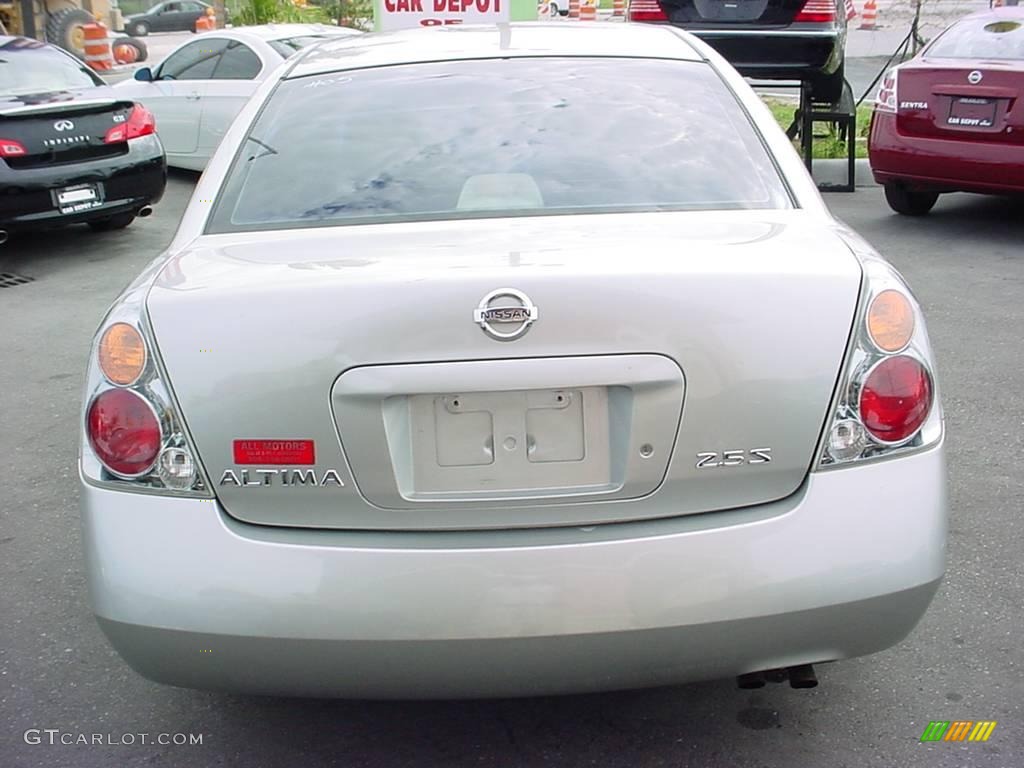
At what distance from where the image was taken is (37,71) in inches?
352

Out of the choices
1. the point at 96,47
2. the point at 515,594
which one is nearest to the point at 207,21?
the point at 96,47

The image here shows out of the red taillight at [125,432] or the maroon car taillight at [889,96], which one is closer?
the red taillight at [125,432]

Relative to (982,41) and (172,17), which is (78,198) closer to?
(982,41)

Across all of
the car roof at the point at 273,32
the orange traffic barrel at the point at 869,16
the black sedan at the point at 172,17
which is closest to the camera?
the car roof at the point at 273,32

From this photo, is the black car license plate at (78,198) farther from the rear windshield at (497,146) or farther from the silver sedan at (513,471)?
the silver sedan at (513,471)

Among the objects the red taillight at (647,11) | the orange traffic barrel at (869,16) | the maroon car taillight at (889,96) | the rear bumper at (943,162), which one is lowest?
the orange traffic barrel at (869,16)

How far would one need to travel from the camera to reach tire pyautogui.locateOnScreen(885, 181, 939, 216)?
912 cm

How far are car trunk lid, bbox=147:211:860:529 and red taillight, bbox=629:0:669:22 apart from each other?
24.8ft

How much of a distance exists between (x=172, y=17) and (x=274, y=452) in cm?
4350

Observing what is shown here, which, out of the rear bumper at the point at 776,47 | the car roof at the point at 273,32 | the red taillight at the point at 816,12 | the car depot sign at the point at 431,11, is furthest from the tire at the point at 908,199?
the car roof at the point at 273,32

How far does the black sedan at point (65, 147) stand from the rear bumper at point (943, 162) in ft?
17.4

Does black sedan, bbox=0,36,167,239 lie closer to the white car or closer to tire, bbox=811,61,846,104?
the white car

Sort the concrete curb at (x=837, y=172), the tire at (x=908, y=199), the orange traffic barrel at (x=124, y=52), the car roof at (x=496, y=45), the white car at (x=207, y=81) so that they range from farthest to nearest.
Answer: the orange traffic barrel at (x=124, y=52), the white car at (x=207, y=81), the concrete curb at (x=837, y=172), the tire at (x=908, y=199), the car roof at (x=496, y=45)

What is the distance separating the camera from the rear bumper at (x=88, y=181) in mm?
7930
